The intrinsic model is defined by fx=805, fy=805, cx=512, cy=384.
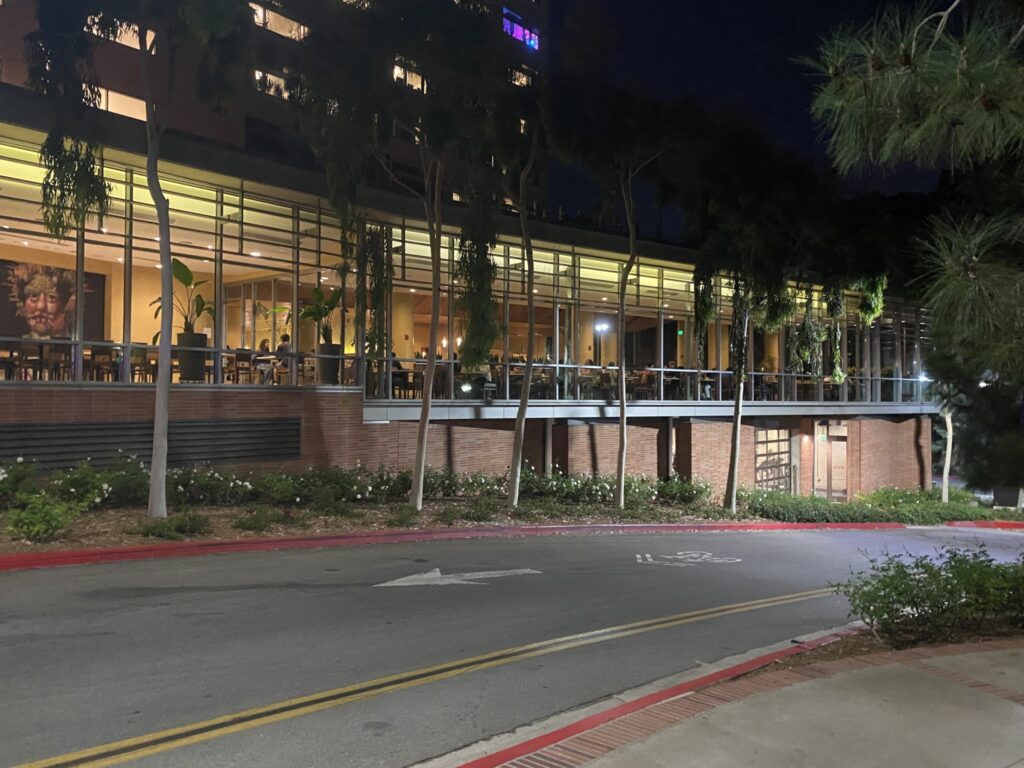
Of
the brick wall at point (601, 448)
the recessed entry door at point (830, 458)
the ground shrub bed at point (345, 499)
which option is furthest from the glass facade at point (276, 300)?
the recessed entry door at point (830, 458)

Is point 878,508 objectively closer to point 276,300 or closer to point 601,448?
point 601,448

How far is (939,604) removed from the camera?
25.3 ft

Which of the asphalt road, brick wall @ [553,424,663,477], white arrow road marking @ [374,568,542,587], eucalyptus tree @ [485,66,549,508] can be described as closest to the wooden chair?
eucalyptus tree @ [485,66,549,508]

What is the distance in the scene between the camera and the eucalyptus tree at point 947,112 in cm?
529

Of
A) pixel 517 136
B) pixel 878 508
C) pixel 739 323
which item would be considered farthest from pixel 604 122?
pixel 878 508

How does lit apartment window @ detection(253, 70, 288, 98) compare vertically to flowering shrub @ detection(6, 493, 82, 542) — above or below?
above

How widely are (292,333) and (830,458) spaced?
26693mm

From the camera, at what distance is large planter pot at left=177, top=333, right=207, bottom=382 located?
16625 mm

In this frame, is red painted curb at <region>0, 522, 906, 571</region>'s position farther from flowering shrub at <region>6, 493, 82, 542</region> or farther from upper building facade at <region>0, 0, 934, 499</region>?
upper building facade at <region>0, 0, 934, 499</region>

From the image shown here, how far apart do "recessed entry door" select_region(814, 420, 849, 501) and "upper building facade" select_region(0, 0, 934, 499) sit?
0.51 m

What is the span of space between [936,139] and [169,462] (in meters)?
14.2

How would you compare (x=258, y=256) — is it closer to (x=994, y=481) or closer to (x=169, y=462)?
(x=169, y=462)

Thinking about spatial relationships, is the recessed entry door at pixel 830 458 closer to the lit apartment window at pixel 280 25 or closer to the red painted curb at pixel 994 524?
the red painted curb at pixel 994 524

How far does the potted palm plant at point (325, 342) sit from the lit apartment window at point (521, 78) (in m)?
6.22
